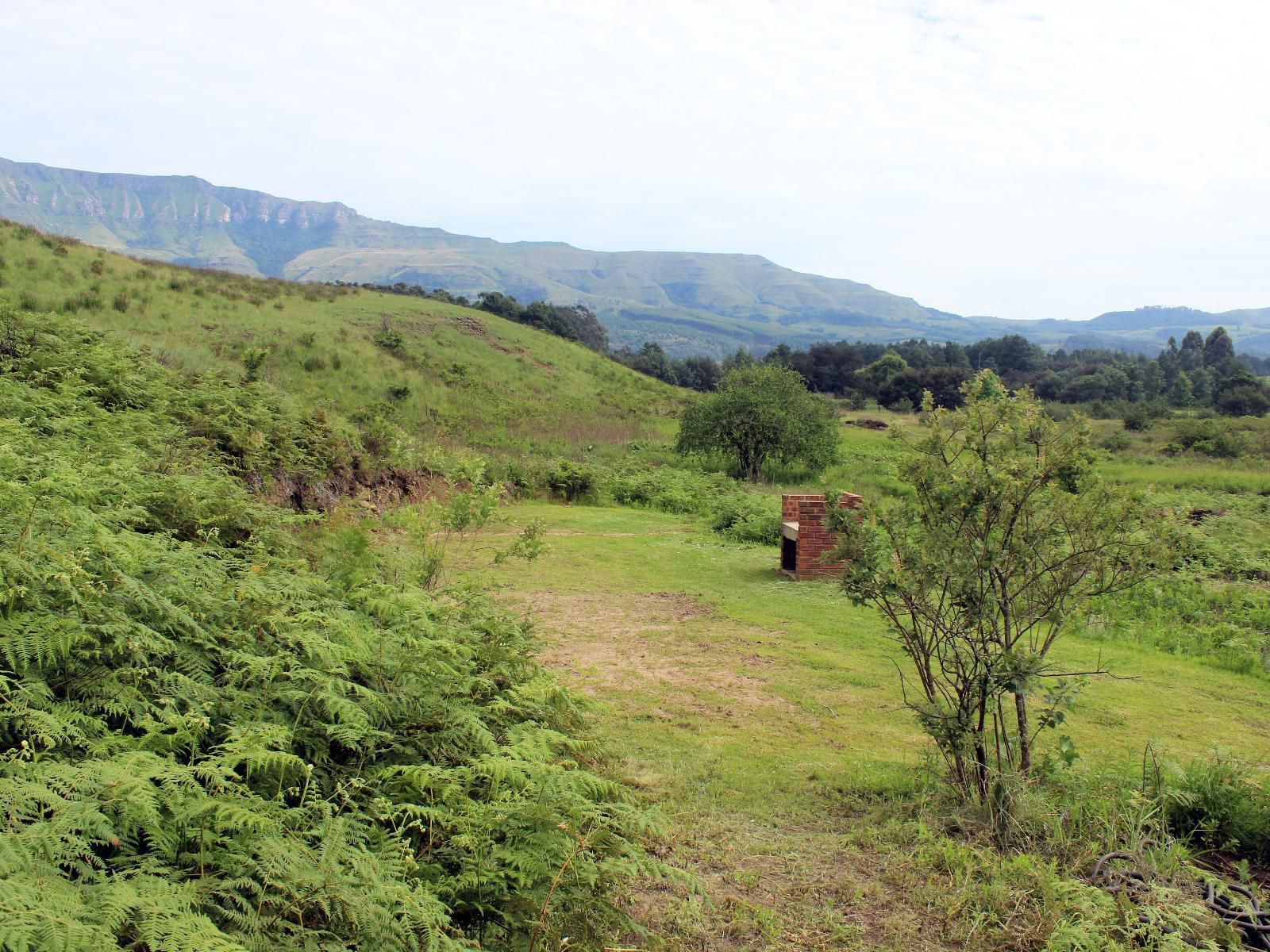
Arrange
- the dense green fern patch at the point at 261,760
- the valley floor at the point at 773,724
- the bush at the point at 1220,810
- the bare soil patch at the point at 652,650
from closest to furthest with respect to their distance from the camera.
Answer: the dense green fern patch at the point at 261,760, the valley floor at the point at 773,724, the bush at the point at 1220,810, the bare soil patch at the point at 652,650

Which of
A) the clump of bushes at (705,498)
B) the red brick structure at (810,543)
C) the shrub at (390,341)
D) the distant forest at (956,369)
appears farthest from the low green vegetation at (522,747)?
the distant forest at (956,369)

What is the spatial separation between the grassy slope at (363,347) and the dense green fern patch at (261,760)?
1095cm

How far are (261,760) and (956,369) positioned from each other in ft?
245

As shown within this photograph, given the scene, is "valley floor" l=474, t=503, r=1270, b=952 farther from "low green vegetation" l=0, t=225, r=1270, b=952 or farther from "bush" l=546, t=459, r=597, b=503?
"bush" l=546, t=459, r=597, b=503

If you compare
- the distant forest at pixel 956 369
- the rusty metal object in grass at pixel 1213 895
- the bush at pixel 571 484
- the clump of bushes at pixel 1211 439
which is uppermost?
the distant forest at pixel 956 369

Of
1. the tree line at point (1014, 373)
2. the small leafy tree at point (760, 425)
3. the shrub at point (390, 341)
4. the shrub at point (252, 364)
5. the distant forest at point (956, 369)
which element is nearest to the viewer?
the shrub at point (252, 364)

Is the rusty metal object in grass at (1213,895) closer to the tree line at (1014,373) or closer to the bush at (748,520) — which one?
the bush at (748,520)

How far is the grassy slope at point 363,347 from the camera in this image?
22.0m

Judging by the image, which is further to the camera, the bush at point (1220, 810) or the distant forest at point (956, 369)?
the distant forest at point (956, 369)

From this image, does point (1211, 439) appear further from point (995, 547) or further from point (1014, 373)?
point (1014, 373)

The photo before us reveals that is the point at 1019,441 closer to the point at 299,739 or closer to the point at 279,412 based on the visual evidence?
the point at 299,739

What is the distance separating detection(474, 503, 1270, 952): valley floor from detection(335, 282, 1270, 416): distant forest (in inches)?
1431

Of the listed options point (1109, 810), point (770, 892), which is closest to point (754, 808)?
point (770, 892)

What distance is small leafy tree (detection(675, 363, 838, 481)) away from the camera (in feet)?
92.4
